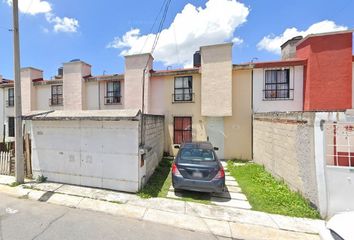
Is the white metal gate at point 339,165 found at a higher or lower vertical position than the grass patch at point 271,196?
higher

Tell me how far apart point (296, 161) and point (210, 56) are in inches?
304

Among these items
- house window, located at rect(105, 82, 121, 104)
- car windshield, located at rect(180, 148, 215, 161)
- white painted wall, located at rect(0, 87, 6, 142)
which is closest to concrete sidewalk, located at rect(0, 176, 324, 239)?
car windshield, located at rect(180, 148, 215, 161)

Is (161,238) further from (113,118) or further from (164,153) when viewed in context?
(164,153)

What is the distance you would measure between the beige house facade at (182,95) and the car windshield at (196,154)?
495 cm

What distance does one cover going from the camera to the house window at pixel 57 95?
16203mm

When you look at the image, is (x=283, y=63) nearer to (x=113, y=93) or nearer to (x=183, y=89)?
(x=183, y=89)

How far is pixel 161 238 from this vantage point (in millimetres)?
4148

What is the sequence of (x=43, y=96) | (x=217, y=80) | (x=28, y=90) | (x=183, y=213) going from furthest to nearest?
1. (x=43, y=96)
2. (x=28, y=90)
3. (x=217, y=80)
4. (x=183, y=213)

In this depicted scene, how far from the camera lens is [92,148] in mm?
7109

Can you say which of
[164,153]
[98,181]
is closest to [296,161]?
[98,181]

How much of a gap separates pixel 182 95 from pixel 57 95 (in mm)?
10622

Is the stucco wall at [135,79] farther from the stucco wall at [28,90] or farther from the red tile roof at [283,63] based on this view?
the stucco wall at [28,90]

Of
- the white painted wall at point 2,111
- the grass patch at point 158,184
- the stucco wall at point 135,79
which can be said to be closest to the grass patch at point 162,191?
the grass patch at point 158,184

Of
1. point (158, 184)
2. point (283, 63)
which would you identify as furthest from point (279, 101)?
point (158, 184)
